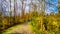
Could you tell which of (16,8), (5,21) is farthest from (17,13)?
(5,21)

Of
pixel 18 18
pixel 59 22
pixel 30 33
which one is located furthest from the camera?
pixel 18 18

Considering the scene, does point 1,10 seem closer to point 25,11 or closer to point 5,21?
point 5,21

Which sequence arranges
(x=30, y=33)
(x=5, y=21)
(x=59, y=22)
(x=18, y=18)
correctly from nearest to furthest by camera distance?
(x=59, y=22)
(x=30, y=33)
(x=5, y=21)
(x=18, y=18)

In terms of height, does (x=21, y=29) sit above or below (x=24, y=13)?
below

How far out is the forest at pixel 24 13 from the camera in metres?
3.25

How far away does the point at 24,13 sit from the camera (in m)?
3.65

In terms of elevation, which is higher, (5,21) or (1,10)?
(1,10)

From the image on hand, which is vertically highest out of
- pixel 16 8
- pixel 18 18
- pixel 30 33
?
pixel 16 8

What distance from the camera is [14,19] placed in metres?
3.70

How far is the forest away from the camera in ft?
10.7

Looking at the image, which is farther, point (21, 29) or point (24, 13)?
point (24, 13)

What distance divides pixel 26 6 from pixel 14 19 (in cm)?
43

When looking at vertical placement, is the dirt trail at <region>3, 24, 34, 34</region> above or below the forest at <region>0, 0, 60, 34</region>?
below

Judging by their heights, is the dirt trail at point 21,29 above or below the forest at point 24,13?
below
